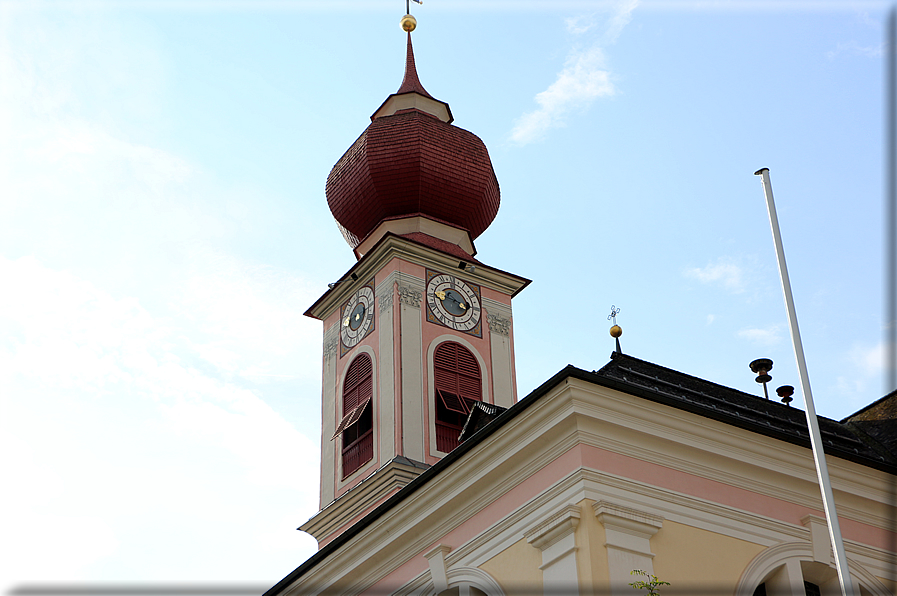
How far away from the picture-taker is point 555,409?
47.4 feet

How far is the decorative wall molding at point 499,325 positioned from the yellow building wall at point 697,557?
17.2 meters

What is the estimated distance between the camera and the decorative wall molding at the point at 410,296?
100 ft

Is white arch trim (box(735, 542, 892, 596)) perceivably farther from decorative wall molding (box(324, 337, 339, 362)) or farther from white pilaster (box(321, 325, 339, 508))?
decorative wall molding (box(324, 337, 339, 362))

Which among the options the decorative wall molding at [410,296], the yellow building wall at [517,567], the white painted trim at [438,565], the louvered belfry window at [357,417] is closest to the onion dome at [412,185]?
the decorative wall molding at [410,296]

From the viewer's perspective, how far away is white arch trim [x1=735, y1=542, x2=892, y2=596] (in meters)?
14.4

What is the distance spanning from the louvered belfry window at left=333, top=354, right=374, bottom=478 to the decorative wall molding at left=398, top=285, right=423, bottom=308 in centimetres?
152

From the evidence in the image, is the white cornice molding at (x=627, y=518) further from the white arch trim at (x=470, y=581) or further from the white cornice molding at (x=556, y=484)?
the white arch trim at (x=470, y=581)

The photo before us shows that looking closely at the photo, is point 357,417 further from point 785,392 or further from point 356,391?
point 785,392

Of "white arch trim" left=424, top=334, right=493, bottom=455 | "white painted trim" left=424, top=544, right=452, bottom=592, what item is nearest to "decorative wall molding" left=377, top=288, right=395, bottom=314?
"white arch trim" left=424, top=334, right=493, bottom=455

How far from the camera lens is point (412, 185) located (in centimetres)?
3350

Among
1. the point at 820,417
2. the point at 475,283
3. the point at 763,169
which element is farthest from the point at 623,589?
the point at 475,283

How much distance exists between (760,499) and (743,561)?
2.89ft

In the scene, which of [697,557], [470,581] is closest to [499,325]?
[470,581]

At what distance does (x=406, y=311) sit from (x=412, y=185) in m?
4.43
